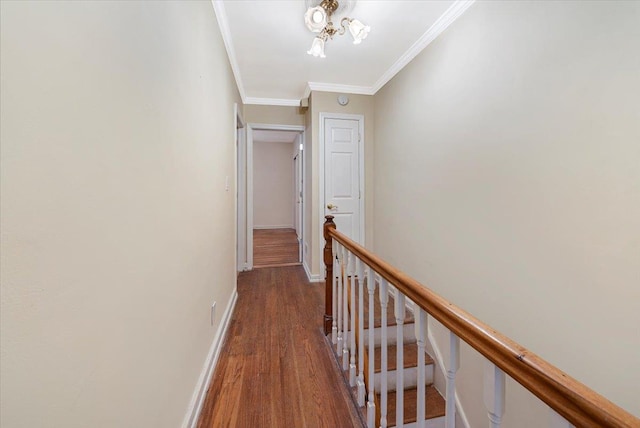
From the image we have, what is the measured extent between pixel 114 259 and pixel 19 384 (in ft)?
0.98

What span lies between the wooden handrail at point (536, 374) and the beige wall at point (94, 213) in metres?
0.88

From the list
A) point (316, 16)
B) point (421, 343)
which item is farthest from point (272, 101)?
point (421, 343)

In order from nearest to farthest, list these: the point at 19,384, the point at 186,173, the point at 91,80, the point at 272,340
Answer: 1. the point at 19,384
2. the point at 91,80
3. the point at 186,173
4. the point at 272,340

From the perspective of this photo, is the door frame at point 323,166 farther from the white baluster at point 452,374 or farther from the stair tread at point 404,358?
the white baluster at point 452,374

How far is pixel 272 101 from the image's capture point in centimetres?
359

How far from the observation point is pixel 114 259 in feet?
2.11

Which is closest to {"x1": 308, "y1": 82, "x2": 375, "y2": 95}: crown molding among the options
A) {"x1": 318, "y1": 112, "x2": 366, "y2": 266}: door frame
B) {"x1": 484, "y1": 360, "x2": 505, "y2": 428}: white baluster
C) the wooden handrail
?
{"x1": 318, "y1": 112, "x2": 366, "y2": 266}: door frame

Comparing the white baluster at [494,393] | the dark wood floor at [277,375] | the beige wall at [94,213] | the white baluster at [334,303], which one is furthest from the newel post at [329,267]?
the white baluster at [494,393]

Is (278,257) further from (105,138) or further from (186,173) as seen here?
(105,138)

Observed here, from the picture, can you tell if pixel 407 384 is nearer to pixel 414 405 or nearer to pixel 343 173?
pixel 414 405

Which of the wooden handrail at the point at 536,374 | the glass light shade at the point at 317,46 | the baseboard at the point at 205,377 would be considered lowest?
the baseboard at the point at 205,377

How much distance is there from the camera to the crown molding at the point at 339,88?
10.4 ft

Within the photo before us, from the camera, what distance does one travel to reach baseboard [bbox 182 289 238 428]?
1246 mm

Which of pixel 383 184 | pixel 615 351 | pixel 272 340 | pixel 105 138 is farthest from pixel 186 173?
pixel 383 184
